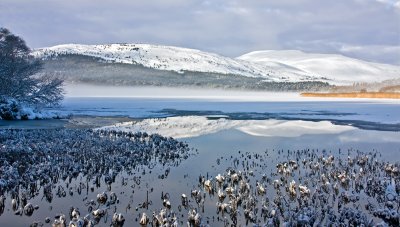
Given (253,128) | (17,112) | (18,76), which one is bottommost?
(253,128)

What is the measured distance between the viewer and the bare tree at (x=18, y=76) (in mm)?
43250

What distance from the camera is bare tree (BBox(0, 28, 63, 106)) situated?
4325cm

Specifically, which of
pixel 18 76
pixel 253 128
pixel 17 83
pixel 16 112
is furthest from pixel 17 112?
pixel 253 128

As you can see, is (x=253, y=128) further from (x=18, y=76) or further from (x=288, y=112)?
(x=18, y=76)

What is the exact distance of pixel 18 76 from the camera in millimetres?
45000

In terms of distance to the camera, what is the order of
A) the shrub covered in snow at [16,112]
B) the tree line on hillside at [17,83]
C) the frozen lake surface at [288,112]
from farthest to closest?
1. the tree line on hillside at [17,83]
2. the shrub covered in snow at [16,112]
3. the frozen lake surface at [288,112]

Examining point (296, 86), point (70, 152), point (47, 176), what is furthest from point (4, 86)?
point (296, 86)

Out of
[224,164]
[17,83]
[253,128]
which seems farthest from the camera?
[17,83]

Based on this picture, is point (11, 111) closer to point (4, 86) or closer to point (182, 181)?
point (4, 86)

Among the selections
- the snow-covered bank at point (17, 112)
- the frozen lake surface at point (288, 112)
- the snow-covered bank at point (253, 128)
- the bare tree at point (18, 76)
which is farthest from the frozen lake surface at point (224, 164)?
the bare tree at point (18, 76)

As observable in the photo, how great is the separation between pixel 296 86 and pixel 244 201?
175 m

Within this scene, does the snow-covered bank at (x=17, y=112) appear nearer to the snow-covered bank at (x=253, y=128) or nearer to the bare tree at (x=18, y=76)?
the bare tree at (x=18, y=76)

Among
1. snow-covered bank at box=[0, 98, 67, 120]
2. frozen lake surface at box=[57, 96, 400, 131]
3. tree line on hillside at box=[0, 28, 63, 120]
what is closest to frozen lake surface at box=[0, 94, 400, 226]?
frozen lake surface at box=[57, 96, 400, 131]

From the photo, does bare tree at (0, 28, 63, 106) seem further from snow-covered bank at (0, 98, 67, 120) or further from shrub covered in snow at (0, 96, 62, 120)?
snow-covered bank at (0, 98, 67, 120)
